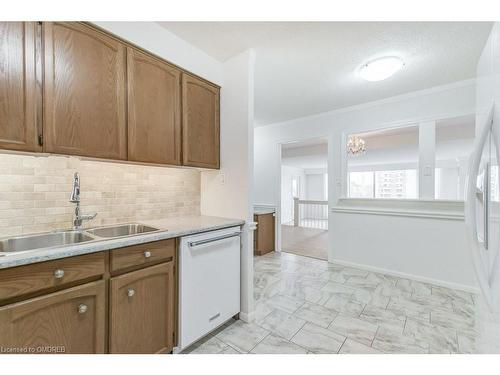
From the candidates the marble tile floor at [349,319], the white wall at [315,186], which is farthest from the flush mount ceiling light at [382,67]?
the white wall at [315,186]

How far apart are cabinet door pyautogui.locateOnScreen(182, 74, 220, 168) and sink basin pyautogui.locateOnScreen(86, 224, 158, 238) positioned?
612 mm

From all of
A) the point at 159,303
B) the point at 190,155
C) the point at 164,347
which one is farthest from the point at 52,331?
the point at 190,155

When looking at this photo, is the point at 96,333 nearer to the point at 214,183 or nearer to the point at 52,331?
the point at 52,331

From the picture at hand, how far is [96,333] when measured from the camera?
113 cm

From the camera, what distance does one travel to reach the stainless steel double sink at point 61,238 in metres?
1.25

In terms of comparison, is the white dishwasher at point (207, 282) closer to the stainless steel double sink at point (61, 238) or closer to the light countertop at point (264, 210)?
the stainless steel double sink at point (61, 238)

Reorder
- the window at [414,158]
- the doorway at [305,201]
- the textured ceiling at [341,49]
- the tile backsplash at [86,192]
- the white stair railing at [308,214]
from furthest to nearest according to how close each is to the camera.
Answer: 1. the white stair railing at [308,214]
2. the doorway at [305,201]
3. the window at [414,158]
4. the textured ceiling at [341,49]
5. the tile backsplash at [86,192]

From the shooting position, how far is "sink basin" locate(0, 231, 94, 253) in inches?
48.5

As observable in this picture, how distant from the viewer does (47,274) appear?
0.98 meters

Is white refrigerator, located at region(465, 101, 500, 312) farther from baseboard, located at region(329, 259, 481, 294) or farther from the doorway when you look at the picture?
the doorway

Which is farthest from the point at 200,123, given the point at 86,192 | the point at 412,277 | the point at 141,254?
the point at 412,277

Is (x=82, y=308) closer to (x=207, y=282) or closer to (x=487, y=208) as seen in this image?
(x=207, y=282)

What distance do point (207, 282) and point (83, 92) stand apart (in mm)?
A: 1483

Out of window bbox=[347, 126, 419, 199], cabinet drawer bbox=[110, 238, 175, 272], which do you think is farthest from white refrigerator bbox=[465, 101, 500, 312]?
window bbox=[347, 126, 419, 199]
